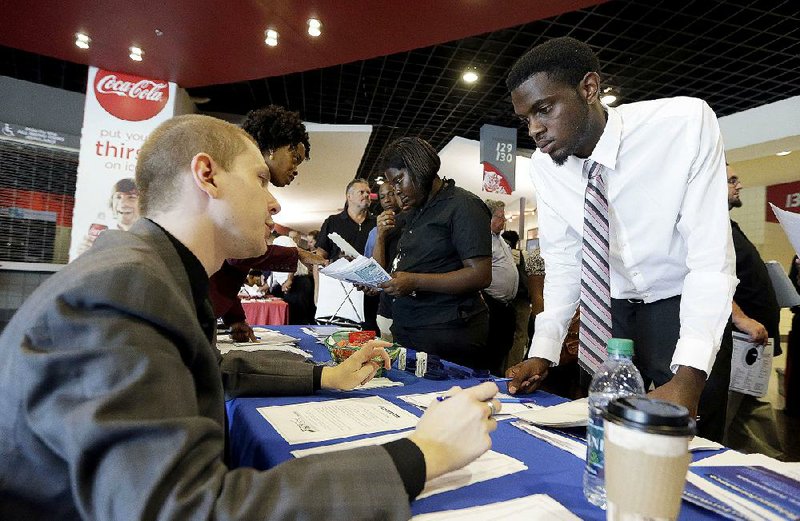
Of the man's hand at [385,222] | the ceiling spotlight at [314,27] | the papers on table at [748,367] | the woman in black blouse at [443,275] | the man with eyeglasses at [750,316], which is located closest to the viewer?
the woman in black blouse at [443,275]

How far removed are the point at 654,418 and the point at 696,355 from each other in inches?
26.2

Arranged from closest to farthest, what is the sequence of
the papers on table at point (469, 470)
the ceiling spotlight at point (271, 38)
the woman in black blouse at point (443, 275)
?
the papers on table at point (469, 470), the woman in black blouse at point (443, 275), the ceiling spotlight at point (271, 38)

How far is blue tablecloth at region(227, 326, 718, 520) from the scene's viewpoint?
0.70 metres

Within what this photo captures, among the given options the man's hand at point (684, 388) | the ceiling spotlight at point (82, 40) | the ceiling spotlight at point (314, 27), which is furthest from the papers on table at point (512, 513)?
the ceiling spotlight at point (82, 40)

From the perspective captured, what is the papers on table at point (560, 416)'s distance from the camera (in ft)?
3.33

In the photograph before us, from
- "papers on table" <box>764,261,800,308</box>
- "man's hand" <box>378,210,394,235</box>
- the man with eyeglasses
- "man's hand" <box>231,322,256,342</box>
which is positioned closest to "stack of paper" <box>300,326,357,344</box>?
"man's hand" <box>231,322,256,342</box>

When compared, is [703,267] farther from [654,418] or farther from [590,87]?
[654,418]

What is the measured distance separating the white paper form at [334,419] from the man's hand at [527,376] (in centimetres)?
36

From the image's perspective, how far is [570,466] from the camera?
2.78 feet

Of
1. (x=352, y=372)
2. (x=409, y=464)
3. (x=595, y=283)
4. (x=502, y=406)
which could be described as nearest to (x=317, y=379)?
(x=352, y=372)

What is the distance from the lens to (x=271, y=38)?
423 cm

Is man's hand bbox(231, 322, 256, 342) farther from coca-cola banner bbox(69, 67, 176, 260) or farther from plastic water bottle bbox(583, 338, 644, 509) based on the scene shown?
coca-cola banner bbox(69, 67, 176, 260)

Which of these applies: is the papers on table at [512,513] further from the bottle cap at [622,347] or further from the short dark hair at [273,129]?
the short dark hair at [273,129]

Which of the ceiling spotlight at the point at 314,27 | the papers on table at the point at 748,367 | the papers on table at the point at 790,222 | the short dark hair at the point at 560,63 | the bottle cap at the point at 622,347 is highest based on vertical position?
A: the ceiling spotlight at the point at 314,27
